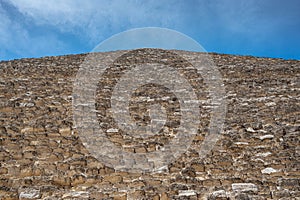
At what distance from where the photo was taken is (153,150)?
7211 mm

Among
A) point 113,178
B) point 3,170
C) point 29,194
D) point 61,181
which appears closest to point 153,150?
point 113,178

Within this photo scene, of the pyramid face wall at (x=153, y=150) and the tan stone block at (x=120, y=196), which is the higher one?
the pyramid face wall at (x=153, y=150)

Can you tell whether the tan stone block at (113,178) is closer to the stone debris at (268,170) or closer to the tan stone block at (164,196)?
the tan stone block at (164,196)

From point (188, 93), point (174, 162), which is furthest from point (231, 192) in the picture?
point (188, 93)

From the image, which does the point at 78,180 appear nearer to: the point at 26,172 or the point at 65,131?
the point at 26,172

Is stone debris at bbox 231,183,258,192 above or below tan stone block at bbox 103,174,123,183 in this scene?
below

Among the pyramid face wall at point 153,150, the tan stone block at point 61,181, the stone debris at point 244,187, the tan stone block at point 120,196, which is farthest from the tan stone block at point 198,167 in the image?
the tan stone block at point 61,181

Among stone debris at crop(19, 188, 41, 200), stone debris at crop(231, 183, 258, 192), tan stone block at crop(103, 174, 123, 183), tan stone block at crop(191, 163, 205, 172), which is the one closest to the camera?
stone debris at crop(19, 188, 41, 200)

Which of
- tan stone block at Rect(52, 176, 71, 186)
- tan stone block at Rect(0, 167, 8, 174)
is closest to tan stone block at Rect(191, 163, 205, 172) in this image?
tan stone block at Rect(52, 176, 71, 186)

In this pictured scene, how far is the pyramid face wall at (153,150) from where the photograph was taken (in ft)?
18.8

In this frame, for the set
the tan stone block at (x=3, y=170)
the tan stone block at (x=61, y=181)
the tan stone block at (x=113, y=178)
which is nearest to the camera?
the tan stone block at (x=61, y=181)

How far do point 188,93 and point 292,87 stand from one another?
3.34 meters

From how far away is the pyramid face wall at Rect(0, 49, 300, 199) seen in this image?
574 centimetres

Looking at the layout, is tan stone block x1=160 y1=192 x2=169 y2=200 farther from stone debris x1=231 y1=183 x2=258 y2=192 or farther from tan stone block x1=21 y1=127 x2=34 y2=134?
tan stone block x1=21 y1=127 x2=34 y2=134
